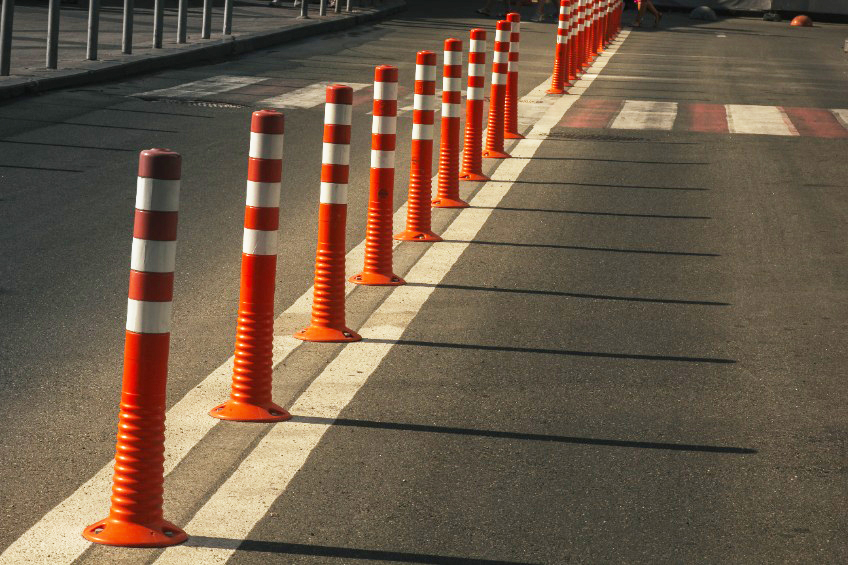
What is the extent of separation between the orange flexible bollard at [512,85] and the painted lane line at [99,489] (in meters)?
7.61

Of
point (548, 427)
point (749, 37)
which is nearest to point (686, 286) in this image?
point (548, 427)

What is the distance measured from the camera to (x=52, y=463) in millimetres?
5062

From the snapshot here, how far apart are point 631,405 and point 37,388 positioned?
2265mm

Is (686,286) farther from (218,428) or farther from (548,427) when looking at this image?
(218,428)

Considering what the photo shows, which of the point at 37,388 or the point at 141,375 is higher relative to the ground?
the point at 141,375

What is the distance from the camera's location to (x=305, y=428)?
5.55 m

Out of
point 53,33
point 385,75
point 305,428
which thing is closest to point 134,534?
point 305,428

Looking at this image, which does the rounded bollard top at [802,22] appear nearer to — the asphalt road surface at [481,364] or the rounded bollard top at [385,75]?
the asphalt road surface at [481,364]

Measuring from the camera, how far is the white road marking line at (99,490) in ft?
14.1

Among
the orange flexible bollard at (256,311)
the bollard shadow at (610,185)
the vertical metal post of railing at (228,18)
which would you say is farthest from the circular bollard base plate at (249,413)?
the vertical metal post of railing at (228,18)

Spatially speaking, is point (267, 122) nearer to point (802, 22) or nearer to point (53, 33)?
point (53, 33)

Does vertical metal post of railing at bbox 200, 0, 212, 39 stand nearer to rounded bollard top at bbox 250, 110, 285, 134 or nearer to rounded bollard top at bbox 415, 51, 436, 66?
rounded bollard top at bbox 415, 51, 436, 66

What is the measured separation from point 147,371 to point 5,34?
41.0 ft

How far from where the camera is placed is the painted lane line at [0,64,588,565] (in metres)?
4.30
